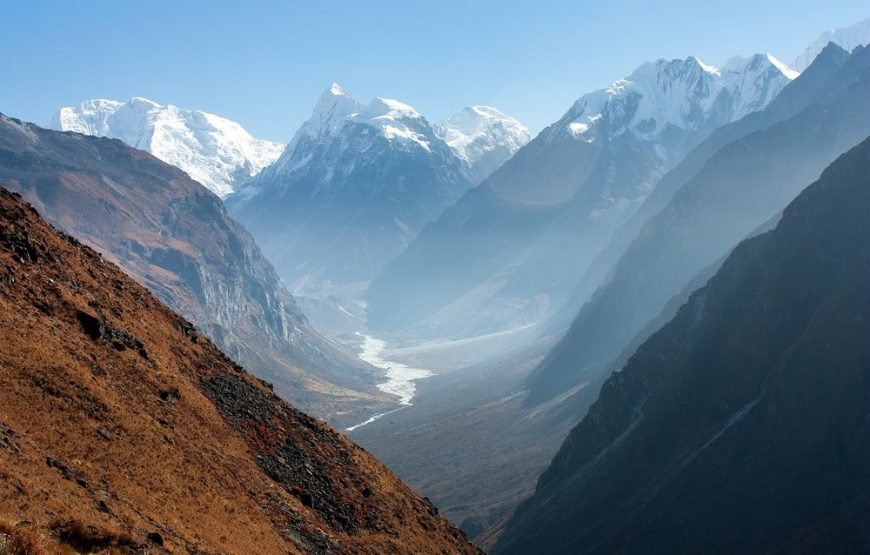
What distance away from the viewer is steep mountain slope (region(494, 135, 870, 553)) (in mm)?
114188

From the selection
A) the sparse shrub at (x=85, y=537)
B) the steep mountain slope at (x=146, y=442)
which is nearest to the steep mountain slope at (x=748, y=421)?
the steep mountain slope at (x=146, y=442)

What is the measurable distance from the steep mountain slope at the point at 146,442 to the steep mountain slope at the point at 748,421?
202ft

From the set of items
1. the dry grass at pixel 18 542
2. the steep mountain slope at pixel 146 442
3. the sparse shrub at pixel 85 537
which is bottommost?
the dry grass at pixel 18 542

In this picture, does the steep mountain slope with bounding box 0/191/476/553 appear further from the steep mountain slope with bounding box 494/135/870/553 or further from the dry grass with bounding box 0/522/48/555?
the steep mountain slope with bounding box 494/135/870/553

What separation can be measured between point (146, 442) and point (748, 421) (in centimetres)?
11211

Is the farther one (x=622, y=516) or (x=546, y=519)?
(x=546, y=519)

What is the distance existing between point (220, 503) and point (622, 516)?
334ft

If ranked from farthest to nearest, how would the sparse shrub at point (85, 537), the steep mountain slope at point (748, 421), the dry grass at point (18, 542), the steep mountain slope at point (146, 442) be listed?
the steep mountain slope at point (748, 421)
the steep mountain slope at point (146, 442)
the sparse shrub at point (85, 537)
the dry grass at point (18, 542)

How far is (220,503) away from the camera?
47.0 metres

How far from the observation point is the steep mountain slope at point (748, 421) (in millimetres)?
114188

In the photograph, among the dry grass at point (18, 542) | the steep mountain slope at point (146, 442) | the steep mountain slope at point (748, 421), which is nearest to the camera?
the dry grass at point (18, 542)

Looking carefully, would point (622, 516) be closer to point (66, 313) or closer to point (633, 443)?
point (633, 443)

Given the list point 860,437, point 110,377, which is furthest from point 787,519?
point 110,377

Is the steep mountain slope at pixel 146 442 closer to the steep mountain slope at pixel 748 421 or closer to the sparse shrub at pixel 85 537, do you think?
the sparse shrub at pixel 85 537
